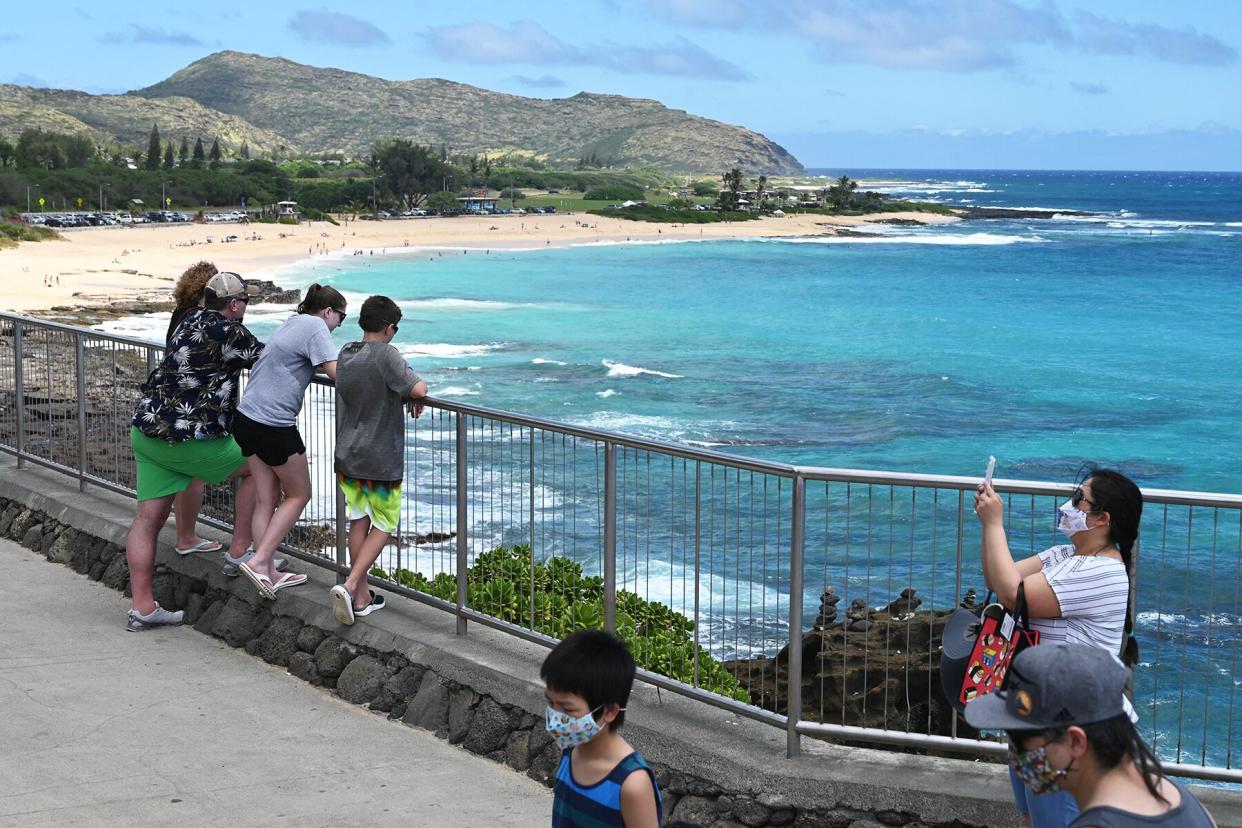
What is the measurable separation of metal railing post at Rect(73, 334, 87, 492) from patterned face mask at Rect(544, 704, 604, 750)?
A: 656 centimetres

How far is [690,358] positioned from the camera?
50312 millimetres

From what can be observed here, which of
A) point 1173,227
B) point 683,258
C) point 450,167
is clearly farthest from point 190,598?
point 450,167

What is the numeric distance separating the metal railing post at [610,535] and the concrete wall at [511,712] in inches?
15.9

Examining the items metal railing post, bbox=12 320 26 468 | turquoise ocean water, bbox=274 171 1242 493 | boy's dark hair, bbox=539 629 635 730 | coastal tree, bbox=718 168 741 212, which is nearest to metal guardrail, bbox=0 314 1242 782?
metal railing post, bbox=12 320 26 468

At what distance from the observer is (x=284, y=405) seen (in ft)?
24.2

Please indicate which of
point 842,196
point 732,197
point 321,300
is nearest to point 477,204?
point 732,197

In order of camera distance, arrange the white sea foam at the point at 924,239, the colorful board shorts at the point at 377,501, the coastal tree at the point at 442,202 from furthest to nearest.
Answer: the coastal tree at the point at 442,202, the white sea foam at the point at 924,239, the colorful board shorts at the point at 377,501

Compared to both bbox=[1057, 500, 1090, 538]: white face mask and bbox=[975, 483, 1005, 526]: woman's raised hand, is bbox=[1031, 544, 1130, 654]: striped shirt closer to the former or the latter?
bbox=[1057, 500, 1090, 538]: white face mask

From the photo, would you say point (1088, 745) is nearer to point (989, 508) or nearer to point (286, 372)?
point (989, 508)

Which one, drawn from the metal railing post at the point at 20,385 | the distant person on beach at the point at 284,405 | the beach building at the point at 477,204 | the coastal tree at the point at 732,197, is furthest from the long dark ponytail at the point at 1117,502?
the beach building at the point at 477,204

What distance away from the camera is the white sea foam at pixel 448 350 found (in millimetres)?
45562

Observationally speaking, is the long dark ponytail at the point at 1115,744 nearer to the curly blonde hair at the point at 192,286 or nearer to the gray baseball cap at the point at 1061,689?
the gray baseball cap at the point at 1061,689

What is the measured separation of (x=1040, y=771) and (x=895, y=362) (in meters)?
49.4

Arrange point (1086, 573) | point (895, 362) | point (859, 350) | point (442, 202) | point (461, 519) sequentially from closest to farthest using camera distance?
point (1086, 573), point (461, 519), point (895, 362), point (859, 350), point (442, 202)
